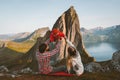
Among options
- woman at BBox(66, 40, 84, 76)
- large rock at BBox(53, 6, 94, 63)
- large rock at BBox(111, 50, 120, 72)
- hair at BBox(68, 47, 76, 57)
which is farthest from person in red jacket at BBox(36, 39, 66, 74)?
large rock at BBox(53, 6, 94, 63)

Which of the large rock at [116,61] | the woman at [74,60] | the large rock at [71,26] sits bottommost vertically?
the large rock at [116,61]

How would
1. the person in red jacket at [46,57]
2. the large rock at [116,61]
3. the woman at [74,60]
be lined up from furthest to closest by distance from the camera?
1. the large rock at [116,61]
2. the person in red jacket at [46,57]
3. the woman at [74,60]

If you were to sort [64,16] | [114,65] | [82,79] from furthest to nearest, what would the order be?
[64,16] → [114,65] → [82,79]

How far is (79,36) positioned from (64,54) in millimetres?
29565

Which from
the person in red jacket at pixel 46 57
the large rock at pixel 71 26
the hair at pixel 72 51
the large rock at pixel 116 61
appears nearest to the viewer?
the hair at pixel 72 51

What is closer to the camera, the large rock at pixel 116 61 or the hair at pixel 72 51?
the hair at pixel 72 51

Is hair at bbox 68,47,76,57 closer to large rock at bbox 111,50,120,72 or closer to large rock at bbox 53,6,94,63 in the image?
large rock at bbox 111,50,120,72

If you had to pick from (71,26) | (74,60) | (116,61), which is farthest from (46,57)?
(71,26)

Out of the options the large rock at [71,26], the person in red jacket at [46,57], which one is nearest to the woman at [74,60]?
the person in red jacket at [46,57]

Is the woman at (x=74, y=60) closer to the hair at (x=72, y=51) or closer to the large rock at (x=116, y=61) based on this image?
the hair at (x=72, y=51)

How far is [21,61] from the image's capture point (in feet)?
338

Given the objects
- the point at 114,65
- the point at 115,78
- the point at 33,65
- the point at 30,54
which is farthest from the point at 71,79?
the point at 30,54

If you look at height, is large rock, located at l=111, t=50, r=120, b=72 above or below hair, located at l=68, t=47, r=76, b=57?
below

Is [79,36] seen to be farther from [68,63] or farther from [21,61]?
[68,63]
